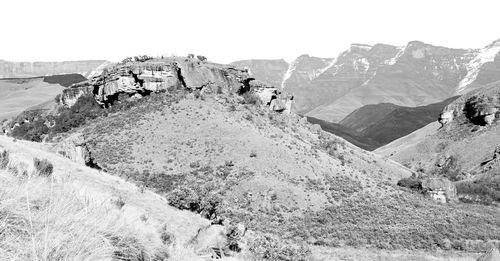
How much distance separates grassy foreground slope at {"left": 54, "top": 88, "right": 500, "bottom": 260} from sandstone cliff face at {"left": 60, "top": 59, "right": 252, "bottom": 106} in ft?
7.80

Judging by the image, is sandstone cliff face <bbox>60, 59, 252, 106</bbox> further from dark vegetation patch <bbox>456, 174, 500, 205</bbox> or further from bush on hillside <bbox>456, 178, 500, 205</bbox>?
bush on hillside <bbox>456, 178, 500, 205</bbox>

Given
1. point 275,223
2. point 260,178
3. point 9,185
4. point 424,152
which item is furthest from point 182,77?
point 424,152

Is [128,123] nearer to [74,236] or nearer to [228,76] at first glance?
[228,76]

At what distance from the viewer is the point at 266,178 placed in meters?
43.2

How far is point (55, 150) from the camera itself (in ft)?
99.2

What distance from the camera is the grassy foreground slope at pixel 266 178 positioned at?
36.5m

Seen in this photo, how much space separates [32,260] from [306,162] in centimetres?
4663

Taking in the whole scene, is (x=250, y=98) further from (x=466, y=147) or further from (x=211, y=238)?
(x=466, y=147)

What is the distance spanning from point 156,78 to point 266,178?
28.2m

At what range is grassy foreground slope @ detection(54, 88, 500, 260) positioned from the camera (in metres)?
36.5

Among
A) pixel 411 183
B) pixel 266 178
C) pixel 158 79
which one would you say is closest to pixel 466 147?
pixel 411 183

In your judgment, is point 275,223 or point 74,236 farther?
point 275,223

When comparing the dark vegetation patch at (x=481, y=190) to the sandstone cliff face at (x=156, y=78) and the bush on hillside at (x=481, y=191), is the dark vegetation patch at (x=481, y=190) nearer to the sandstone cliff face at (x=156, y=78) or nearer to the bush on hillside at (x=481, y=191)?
the bush on hillside at (x=481, y=191)

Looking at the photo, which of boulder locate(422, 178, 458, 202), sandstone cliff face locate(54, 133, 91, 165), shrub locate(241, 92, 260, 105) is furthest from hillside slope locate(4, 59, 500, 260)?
boulder locate(422, 178, 458, 202)
